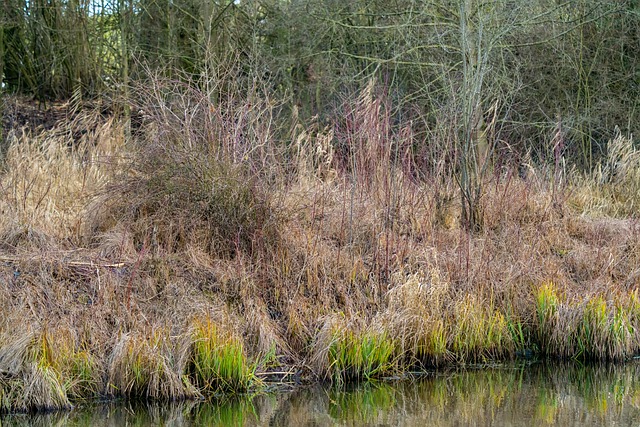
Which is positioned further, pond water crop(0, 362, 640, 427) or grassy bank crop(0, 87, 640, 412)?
grassy bank crop(0, 87, 640, 412)

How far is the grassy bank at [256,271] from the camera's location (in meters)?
6.85

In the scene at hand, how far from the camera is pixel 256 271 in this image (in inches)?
316

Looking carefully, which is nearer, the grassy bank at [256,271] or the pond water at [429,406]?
→ the pond water at [429,406]

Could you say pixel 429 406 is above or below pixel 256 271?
below

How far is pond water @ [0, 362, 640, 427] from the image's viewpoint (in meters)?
6.39

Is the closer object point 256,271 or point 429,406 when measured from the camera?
Answer: point 429,406

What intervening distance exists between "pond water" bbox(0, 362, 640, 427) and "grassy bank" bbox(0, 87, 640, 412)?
7.3 inches

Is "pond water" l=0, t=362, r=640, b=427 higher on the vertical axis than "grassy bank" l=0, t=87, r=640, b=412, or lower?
lower

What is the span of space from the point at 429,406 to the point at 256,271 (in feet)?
6.92

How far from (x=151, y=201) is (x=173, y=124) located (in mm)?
795

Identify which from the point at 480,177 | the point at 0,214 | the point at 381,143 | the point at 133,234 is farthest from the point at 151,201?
the point at 480,177

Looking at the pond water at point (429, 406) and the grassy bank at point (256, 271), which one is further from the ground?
the grassy bank at point (256, 271)

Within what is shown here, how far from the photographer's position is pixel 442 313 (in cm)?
785

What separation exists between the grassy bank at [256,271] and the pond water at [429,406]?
7.3 inches
